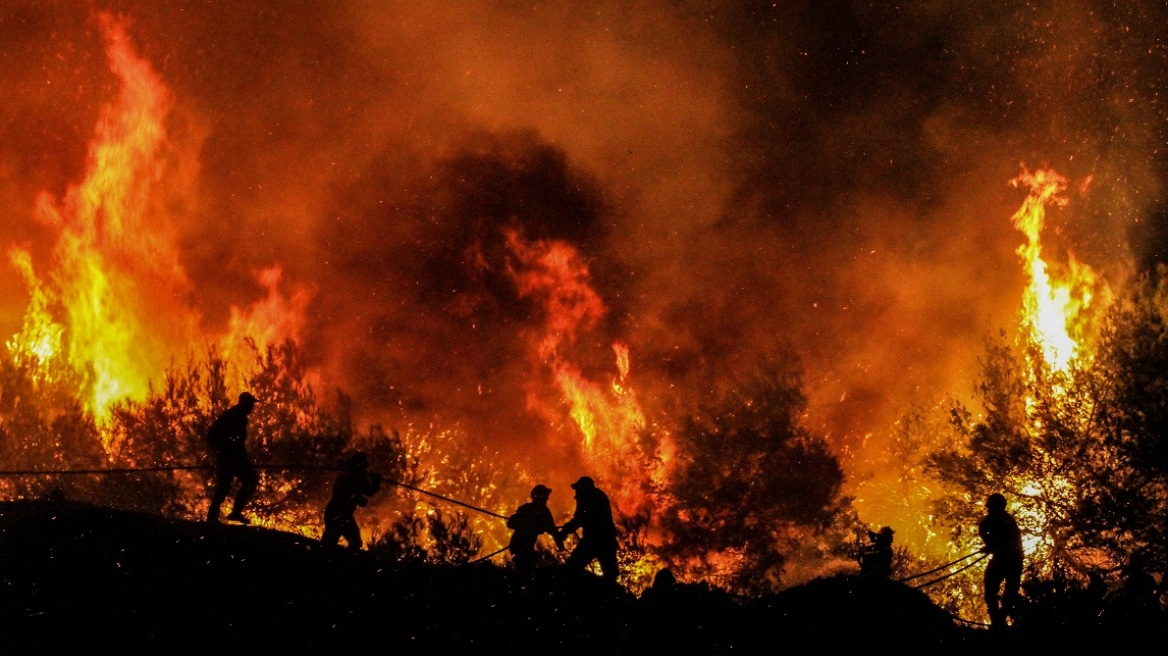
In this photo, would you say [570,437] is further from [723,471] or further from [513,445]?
[723,471]

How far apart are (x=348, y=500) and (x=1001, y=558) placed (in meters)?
10.1

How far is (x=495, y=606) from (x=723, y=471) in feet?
88.6

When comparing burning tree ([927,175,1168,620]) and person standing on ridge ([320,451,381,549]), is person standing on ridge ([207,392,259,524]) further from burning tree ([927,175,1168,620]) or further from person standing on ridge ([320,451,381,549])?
burning tree ([927,175,1168,620])

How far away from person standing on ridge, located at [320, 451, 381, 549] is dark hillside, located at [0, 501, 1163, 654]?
106 centimetres

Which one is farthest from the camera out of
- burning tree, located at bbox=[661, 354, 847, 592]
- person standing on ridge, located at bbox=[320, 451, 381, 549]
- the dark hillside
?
burning tree, located at bbox=[661, 354, 847, 592]

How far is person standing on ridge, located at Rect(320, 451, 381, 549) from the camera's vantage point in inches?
589

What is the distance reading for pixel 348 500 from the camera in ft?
49.9

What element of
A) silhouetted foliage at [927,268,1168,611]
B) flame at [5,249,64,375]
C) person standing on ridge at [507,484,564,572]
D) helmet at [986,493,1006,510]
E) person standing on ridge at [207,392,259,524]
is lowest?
helmet at [986,493,1006,510]

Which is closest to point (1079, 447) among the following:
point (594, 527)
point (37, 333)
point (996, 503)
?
point (996, 503)

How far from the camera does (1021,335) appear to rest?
35500 millimetres

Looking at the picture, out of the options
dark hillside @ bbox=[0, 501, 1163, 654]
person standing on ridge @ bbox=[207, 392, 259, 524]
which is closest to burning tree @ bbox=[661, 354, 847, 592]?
dark hillside @ bbox=[0, 501, 1163, 654]

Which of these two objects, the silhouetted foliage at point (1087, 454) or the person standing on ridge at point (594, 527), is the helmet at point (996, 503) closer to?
the person standing on ridge at point (594, 527)

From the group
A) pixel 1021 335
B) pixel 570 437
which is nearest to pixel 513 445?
pixel 570 437

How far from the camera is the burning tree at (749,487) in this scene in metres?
36.9
